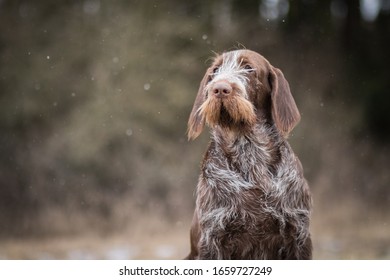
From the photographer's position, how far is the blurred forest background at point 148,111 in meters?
9.28

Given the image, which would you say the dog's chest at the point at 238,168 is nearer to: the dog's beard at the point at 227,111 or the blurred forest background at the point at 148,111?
the dog's beard at the point at 227,111

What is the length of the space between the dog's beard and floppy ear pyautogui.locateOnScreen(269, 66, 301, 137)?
15 cm

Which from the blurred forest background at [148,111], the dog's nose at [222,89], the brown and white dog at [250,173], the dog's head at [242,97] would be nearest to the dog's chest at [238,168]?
the brown and white dog at [250,173]

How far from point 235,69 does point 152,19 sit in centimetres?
688

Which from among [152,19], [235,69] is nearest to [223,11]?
[152,19]

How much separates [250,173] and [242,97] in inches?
19.3

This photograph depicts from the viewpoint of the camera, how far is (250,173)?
406 cm

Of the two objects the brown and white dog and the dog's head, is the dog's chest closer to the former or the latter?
the brown and white dog

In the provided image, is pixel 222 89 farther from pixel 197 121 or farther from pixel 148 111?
pixel 148 111

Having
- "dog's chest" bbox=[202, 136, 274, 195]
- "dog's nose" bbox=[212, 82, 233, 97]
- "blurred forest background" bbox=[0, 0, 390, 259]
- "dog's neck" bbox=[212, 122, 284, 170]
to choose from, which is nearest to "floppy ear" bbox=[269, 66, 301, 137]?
"dog's neck" bbox=[212, 122, 284, 170]

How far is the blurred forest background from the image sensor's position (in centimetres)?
928

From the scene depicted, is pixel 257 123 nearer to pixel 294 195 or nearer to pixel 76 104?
pixel 294 195

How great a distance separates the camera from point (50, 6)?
435 inches

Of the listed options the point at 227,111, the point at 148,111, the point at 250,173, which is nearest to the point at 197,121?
the point at 227,111
